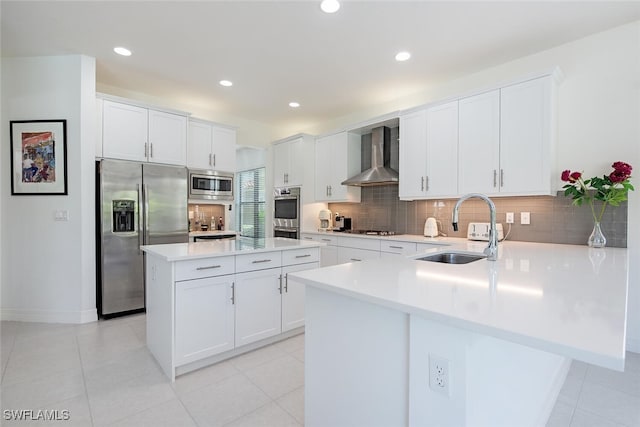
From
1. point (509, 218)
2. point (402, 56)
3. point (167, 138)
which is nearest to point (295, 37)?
point (402, 56)

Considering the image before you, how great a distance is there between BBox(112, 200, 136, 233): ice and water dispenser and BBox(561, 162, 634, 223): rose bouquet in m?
4.30

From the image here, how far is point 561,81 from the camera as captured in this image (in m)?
2.78

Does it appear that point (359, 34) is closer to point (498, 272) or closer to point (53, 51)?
point (498, 272)

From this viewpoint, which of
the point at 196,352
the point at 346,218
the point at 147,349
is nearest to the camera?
the point at 196,352

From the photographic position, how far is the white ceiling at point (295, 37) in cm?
231

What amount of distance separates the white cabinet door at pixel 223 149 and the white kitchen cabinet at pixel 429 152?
8.31ft

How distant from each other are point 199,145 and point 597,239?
177 inches

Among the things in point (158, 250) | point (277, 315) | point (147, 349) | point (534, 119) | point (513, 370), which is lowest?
point (147, 349)

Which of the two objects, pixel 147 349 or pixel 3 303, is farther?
pixel 3 303

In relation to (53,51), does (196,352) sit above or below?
below

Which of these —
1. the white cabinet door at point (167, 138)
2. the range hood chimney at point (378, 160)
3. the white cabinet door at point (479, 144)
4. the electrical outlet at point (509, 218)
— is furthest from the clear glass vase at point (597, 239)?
the white cabinet door at point (167, 138)

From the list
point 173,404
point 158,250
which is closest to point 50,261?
point 158,250

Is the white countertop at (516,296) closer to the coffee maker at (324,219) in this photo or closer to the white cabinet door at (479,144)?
the white cabinet door at (479,144)

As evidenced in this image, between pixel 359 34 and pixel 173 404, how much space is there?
310 centimetres
